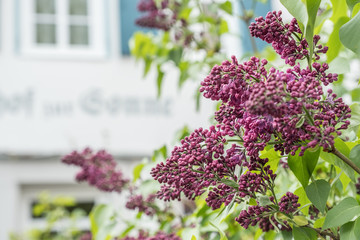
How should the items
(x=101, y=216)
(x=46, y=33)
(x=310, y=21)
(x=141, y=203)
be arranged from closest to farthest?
(x=310, y=21), (x=141, y=203), (x=101, y=216), (x=46, y=33)

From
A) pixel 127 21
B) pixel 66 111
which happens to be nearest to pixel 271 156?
pixel 66 111

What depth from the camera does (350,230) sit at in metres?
0.80

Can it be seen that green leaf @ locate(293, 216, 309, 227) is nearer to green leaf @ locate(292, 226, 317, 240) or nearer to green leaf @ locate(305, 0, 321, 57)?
green leaf @ locate(292, 226, 317, 240)

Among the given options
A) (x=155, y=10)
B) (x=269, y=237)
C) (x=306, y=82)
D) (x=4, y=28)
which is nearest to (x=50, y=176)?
(x=4, y=28)

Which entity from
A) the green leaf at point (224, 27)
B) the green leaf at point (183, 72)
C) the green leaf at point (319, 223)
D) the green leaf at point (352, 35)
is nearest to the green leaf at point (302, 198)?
the green leaf at point (319, 223)

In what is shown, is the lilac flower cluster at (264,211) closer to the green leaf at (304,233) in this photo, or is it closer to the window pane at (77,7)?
the green leaf at (304,233)

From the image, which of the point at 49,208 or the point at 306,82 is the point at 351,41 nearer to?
the point at 306,82

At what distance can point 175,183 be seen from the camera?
80 cm

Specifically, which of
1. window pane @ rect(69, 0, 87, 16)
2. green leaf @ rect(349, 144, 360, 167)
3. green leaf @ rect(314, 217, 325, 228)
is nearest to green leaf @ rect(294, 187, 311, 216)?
green leaf @ rect(314, 217, 325, 228)

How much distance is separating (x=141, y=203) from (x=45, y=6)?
489cm

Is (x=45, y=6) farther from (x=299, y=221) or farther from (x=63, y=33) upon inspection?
(x=299, y=221)

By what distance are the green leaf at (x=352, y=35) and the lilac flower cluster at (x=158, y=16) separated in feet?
4.97

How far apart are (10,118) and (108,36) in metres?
1.27

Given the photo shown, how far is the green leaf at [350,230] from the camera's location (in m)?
0.76
